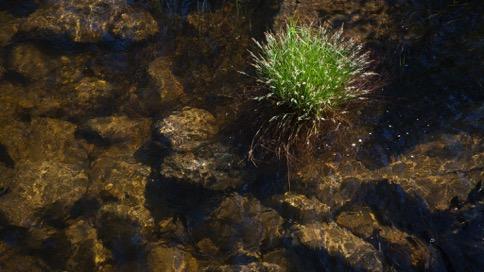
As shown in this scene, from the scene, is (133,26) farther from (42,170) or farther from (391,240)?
(391,240)

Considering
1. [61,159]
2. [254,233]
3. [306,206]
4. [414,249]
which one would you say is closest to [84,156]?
[61,159]

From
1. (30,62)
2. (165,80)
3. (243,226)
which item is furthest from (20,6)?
(243,226)

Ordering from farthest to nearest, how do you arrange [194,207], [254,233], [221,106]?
[221,106] < [194,207] < [254,233]

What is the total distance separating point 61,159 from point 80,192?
699mm

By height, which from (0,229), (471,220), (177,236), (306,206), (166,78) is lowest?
(0,229)

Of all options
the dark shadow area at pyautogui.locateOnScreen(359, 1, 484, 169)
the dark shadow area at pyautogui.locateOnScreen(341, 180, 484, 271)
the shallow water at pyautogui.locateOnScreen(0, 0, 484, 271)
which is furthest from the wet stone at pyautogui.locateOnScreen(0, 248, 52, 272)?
the dark shadow area at pyautogui.locateOnScreen(359, 1, 484, 169)

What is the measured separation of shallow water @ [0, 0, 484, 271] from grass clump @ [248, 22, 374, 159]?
306 millimetres

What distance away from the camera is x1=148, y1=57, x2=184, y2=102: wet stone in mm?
6865

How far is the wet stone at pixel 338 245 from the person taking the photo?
484 cm

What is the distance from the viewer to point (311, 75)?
542 centimetres

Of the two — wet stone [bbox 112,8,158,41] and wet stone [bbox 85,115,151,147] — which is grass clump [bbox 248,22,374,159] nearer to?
wet stone [bbox 85,115,151,147]

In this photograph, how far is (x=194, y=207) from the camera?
5.84 meters

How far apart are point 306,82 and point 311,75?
131 millimetres

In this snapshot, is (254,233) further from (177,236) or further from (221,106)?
(221,106)
